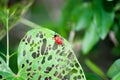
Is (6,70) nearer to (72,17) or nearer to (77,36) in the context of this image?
(72,17)

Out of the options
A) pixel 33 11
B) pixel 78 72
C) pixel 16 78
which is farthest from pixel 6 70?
pixel 33 11

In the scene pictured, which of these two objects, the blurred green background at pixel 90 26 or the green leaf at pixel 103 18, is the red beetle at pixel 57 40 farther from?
the green leaf at pixel 103 18

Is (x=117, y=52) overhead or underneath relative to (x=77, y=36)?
underneath

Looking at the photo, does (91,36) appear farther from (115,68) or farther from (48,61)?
(48,61)

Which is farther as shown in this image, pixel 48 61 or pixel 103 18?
pixel 103 18

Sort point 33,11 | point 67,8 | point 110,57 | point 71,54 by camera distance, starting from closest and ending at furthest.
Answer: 1. point 71,54
2. point 67,8
3. point 110,57
4. point 33,11

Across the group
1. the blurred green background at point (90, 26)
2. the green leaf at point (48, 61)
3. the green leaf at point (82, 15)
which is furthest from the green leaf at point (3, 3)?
the green leaf at point (48, 61)

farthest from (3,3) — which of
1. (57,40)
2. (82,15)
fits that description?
(57,40)

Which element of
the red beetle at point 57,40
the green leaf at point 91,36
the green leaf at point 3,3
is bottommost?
the red beetle at point 57,40
